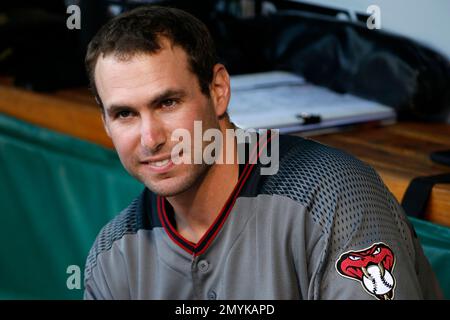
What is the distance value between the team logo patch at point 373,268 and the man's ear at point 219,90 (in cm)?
26

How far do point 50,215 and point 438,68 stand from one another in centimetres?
93

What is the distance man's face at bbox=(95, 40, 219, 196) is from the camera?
1.05 meters

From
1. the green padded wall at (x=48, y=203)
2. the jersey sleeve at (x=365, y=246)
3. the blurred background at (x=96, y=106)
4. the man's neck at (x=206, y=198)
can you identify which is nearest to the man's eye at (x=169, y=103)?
the man's neck at (x=206, y=198)

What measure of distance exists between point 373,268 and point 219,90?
32cm

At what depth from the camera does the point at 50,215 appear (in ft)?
6.55

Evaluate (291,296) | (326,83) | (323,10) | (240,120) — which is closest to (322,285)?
(291,296)

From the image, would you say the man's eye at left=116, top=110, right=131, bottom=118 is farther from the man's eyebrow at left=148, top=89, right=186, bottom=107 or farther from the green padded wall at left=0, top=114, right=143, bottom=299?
the green padded wall at left=0, top=114, right=143, bottom=299

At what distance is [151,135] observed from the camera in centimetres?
104

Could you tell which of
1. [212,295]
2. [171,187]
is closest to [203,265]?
[212,295]

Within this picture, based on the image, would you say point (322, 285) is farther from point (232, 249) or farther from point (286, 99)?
point (286, 99)

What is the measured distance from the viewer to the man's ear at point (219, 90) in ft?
3.73

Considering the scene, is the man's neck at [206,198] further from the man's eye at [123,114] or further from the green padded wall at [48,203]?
the green padded wall at [48,203]

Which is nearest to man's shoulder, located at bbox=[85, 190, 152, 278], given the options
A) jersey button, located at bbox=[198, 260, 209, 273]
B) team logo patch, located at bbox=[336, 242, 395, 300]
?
jersey button, located at bbox=[198, 260, 209, 273]

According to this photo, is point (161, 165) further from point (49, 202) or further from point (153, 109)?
point (49, 202)
